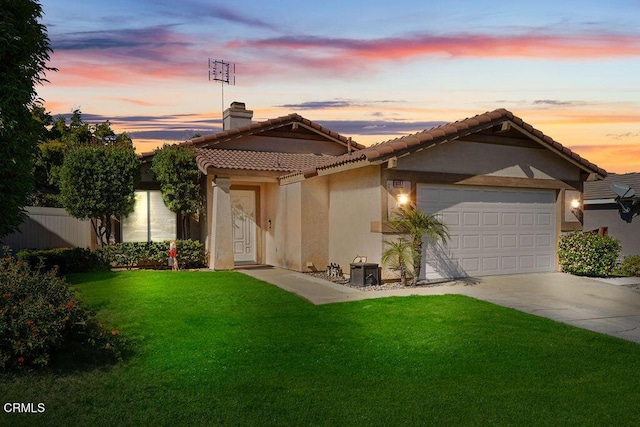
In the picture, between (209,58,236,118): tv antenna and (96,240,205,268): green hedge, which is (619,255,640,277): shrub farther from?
(209,58,236,118): tv antenna

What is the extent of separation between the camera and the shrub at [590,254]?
47.0ft

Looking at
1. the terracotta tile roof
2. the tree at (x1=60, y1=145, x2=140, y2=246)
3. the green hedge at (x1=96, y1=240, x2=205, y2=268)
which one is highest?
the terracotta tile roof

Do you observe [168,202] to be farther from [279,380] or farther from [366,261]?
[279,380]

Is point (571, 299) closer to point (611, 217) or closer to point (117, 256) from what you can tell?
point (611, 217)

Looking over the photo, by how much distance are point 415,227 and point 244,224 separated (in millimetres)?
6793

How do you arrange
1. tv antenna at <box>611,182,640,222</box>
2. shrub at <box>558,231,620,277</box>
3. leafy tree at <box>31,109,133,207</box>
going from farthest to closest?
leafy tree at <box>31,109,133,207</box>, tv antenna at <box>611,182,640,222</box>, shrub at <box>558,231,620,277</box>

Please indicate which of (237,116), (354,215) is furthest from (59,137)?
(354,215)

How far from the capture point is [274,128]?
19.1 meters

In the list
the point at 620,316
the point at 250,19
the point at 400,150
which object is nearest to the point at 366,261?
the point at 400,150

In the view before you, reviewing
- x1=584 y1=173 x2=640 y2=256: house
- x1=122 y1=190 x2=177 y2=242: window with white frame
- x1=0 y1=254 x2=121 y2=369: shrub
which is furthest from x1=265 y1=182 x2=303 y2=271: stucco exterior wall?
x1=584 y1=173 x2=640 y2=256: house

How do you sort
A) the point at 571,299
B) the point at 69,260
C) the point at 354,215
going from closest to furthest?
the point at 571,299 < the point at 354,215 < the point at 69,260

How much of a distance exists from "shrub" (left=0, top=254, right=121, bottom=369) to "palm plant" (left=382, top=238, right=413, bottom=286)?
6491 millimetres

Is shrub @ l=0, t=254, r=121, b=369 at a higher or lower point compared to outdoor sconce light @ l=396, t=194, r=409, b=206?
lower

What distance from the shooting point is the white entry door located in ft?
56.4
